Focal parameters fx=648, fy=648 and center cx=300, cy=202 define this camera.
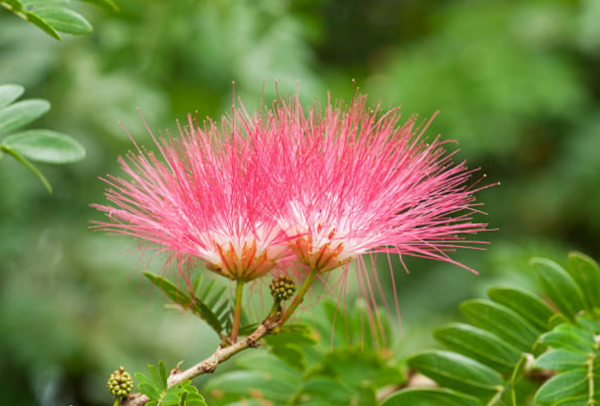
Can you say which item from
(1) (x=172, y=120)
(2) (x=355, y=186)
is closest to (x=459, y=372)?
(2) (x=355, y=186)

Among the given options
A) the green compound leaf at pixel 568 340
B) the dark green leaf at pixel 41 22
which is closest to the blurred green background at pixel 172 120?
the green compound leaf at pixel 568 340

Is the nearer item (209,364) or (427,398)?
(209,364)

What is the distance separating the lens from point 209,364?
102 cm

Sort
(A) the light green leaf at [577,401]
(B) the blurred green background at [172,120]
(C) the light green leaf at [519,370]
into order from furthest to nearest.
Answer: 1. (B) the blurred green background at [172,120]
2. (C) the light green leaf at [519,370]
3. (A) the light green leaf at [577,401]

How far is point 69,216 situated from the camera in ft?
9.36

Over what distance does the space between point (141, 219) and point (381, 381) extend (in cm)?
69

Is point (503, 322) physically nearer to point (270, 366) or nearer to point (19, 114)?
point (270, 366)

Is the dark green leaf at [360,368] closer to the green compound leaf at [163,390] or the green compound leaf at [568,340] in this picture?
the green compound leaf at [568,340]

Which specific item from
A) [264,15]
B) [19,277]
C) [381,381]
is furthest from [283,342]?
[19,277]

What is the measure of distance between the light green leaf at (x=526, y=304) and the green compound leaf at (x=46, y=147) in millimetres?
904

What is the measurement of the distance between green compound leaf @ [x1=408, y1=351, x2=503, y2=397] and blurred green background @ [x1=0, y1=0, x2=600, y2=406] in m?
0.32

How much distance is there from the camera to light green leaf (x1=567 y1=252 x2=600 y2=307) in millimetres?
1451

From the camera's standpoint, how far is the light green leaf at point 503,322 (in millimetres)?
1388

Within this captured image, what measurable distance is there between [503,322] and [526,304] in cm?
7
